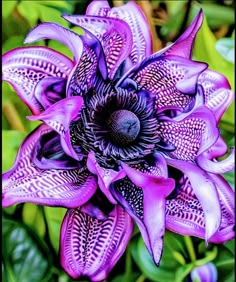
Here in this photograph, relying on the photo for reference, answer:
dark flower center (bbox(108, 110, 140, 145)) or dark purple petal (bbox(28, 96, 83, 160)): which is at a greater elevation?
dark purple petal (bbox(28, 96, 83, 160))

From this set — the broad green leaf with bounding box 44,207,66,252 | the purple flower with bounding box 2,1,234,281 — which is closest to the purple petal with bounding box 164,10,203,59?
the purple flower with bounding box 2,1,234,281

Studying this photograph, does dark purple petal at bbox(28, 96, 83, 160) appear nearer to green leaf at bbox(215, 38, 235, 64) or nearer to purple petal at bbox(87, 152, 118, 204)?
purple petal at bbox(87, 152, 118, 204)

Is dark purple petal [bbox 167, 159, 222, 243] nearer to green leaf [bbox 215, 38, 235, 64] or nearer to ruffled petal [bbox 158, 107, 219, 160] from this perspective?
ruffled petal [bbox 158, 107, 219, 160]

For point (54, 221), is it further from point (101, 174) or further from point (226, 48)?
point (226, 48)

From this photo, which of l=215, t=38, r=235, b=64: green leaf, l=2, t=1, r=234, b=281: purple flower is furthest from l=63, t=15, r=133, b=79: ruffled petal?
l=215, t=38, r=235, b=64: green leaf

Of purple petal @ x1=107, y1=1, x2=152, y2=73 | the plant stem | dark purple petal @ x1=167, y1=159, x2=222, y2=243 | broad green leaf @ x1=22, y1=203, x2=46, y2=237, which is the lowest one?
the plant stem

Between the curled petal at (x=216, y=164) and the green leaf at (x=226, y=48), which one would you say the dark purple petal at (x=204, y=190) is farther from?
the green leaf at (x=226, y=48)

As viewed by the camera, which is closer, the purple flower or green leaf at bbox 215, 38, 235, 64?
the purple flower

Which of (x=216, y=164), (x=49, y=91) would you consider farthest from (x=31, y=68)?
(x=216, y=164)
